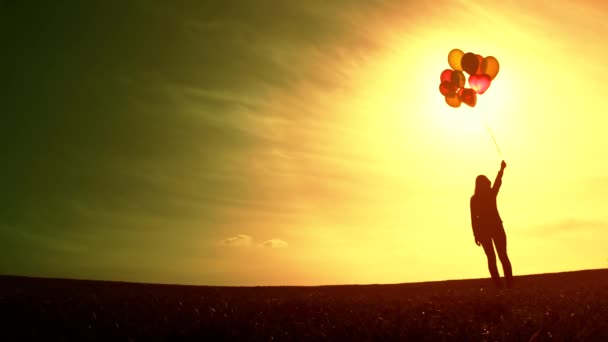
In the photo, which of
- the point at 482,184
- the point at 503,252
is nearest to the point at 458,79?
the point at 482,184

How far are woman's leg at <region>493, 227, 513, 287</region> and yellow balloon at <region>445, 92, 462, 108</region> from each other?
146 inches

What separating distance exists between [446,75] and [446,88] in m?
0.37

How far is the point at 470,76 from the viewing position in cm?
1548

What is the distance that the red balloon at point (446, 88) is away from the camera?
15.9 m

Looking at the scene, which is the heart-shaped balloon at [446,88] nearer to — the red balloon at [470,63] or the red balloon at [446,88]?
the red balloon at [446,88]

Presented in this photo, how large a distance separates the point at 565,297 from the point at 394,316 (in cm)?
382

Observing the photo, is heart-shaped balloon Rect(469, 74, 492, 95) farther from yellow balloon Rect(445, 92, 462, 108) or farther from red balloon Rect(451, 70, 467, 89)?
yellow balloon Rect(445, 92, 462, 108)

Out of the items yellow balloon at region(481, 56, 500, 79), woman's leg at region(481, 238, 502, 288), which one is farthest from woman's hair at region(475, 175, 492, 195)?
yellow balloon at region(481, 56, 500, 79)

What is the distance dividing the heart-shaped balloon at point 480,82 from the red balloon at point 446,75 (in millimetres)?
668

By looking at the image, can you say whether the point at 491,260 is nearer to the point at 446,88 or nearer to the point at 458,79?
the point at 446,88

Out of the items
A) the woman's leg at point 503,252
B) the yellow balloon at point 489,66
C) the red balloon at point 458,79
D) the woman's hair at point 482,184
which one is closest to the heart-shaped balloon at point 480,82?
the yellow balloon at point 489,66

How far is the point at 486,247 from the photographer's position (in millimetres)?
15352

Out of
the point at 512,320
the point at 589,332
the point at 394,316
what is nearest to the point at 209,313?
the point at 394,316

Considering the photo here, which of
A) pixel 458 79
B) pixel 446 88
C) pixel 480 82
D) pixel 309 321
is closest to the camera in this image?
pixel 309 321
